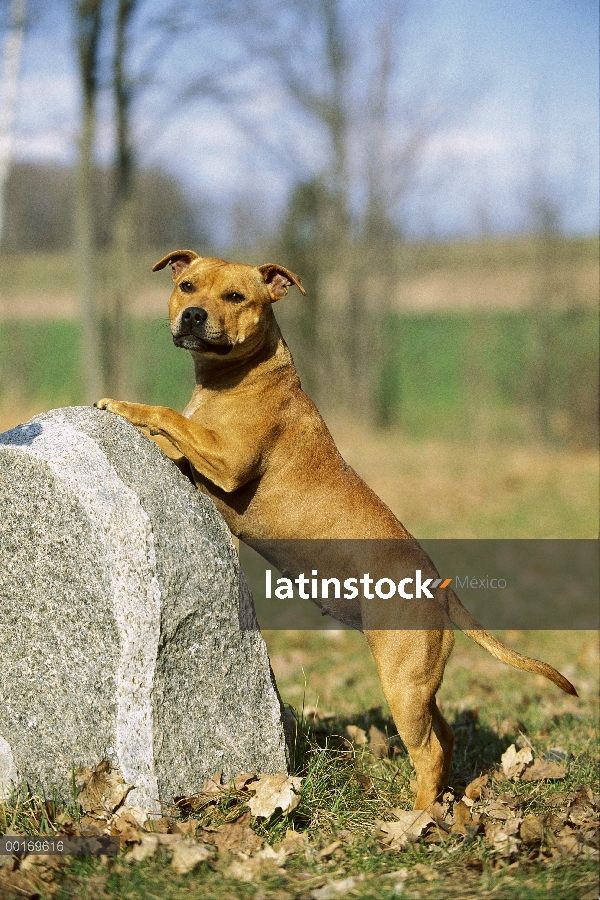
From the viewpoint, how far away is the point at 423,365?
29.1 meters

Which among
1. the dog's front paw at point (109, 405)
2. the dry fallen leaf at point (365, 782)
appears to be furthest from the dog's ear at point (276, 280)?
the dry fallen leaf at point (365, 782)

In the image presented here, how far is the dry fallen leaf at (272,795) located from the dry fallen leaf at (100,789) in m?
0.56

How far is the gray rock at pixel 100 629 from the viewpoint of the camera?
389cm

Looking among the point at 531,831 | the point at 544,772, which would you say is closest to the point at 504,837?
the point at 531,831

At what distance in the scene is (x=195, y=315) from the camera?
4520mm

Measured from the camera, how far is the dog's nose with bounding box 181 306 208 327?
452cm

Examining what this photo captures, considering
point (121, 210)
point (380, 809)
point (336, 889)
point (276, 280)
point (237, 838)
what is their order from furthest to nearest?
point (121, 210)
point (276, 280)
point (380, 809)
point (237, 838)
point (336, 889)

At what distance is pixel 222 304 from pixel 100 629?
174 centimetres

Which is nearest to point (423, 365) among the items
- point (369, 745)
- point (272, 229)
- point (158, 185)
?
point (272, 229)

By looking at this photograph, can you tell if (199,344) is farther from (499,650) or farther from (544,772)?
(544,772)

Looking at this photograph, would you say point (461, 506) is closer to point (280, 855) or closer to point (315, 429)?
point (315, 429)

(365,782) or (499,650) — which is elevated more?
(499,650)

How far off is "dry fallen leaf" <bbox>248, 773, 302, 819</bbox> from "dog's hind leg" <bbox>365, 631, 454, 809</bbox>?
1.99 feet

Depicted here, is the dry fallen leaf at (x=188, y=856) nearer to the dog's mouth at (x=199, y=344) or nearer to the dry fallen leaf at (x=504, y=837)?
the dry fallen leaf at (x=504, y=837)
